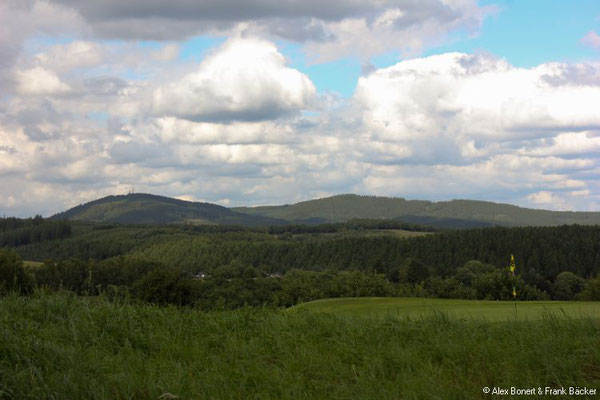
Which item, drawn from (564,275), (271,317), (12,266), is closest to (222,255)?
(564,275)

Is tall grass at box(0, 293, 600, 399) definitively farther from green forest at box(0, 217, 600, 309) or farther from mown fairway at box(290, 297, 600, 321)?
green forest at box(0, 217, 600, 309)

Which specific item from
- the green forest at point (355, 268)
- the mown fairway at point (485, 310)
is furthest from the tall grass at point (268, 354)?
the green forest at point (355, 268)

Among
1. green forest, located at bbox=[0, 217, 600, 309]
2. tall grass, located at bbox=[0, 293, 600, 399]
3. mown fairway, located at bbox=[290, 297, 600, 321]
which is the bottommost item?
green forest, located at bbox=[0, 217, 600, 309]

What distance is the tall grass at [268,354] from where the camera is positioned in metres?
7.88

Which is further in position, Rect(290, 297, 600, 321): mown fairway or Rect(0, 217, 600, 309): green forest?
Rect(0, 217, 600, 309): green forest

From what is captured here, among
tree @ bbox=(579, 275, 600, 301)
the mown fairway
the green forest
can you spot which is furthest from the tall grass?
tree @ bbox=(579, 275, 600, 301)

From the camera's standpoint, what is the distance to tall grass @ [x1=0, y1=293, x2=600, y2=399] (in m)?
7.88

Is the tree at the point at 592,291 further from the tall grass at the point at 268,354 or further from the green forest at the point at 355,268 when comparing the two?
the tall grass at the point at 268,354

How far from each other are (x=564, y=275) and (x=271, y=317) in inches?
4462

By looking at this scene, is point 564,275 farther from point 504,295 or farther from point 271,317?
point 271,317

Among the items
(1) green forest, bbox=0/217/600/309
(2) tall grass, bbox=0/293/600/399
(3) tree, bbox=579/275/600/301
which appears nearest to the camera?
(2) tall grass, bbox=0/293/600/399

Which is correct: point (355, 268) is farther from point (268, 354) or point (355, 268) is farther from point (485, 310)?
point (268, 354)

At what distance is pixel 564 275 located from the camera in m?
111

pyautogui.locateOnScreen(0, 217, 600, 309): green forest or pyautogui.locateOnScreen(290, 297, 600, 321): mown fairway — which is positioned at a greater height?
pyautogui.locateOnScreen(290, 297, 600, 321): mown fairway
